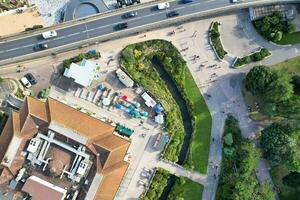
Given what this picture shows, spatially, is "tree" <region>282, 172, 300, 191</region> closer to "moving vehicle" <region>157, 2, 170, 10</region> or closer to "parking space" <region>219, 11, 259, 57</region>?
"parking space" <region>219, 11, 259, 57</region>

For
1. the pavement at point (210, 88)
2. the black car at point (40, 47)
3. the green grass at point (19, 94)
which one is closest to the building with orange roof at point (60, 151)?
the green grass at point (19, 94)

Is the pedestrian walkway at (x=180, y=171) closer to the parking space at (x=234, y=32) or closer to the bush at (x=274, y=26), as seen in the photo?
the parking space at (x=234, y=32)

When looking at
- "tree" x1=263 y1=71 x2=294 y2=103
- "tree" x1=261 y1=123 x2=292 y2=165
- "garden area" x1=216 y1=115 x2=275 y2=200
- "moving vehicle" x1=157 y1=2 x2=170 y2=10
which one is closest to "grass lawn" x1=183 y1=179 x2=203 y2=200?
"garden area" x1=216 y1=115 x2=275 y2=200

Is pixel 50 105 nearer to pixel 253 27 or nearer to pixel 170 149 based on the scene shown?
pixel 170 149

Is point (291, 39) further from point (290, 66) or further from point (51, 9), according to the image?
point (51, 9)

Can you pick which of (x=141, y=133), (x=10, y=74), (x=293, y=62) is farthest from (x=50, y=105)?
(x=293, y=62)

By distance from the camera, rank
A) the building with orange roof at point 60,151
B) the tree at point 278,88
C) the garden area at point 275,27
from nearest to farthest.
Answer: the building with orange roof at point 60,151 < the tree at point 278,88 < the garden area at point 275,27

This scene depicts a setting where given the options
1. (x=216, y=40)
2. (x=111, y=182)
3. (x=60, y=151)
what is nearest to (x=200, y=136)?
(x=216, y=40)
